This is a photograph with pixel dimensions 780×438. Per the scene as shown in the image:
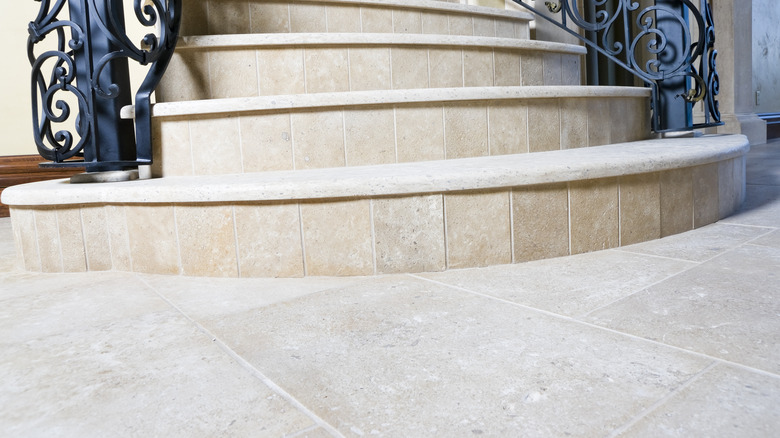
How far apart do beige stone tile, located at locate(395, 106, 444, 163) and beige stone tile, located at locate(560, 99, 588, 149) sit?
47cm

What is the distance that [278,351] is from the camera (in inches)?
37.4

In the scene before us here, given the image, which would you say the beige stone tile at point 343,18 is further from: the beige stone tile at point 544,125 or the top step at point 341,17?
the beige stone tile at point 544,125

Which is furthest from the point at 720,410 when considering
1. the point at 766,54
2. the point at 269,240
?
the point at 766,54

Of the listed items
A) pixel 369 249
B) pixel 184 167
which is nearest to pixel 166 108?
pixel 184 167

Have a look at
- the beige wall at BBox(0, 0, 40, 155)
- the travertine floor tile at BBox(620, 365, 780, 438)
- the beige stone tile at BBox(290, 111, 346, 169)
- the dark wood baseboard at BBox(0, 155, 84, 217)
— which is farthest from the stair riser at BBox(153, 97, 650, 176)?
the beige wall at BBox(0, 0, 40, 155)

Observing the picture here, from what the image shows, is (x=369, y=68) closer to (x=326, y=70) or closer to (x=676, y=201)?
(x=326, y=70)

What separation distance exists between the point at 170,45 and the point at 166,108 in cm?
20

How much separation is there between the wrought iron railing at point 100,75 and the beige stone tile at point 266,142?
10.9 inches

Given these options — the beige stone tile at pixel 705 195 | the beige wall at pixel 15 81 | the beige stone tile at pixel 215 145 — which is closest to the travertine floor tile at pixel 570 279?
the beige stone tile at pixel 705 195

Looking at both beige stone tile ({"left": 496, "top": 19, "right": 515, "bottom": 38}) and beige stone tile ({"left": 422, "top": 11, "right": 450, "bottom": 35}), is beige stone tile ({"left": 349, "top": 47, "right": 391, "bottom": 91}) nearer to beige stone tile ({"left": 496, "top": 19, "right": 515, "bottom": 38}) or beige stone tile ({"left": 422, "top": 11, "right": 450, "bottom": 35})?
beige stone tile ({"left": 422, "top": 11, "right": 450, "bottom": 35})

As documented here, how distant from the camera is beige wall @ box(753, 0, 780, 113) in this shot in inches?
236

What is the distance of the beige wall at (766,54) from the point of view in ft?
19.6

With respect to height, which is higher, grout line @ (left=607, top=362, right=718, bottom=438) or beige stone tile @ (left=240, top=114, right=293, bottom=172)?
beige stone tile @ (left=240, top=114, right=293, bottom=172)

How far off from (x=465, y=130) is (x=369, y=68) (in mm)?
420
